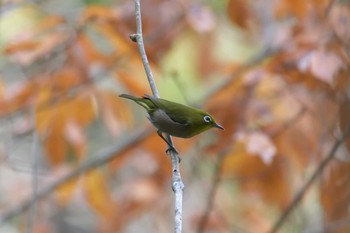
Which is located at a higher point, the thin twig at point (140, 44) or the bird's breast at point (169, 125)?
the thin twig at point (140, 44)

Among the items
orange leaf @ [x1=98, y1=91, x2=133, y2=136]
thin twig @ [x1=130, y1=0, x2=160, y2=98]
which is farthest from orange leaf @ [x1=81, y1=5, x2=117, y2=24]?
thin twig @ [x1=130, y1=0, x2=160, y2=98]

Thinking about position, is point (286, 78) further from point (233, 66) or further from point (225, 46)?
point (225, 46)

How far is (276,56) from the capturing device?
324 cm

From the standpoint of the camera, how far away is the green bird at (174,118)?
7.78 feet

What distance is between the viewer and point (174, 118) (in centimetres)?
238

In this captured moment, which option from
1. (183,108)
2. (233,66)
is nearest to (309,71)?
(183,108)

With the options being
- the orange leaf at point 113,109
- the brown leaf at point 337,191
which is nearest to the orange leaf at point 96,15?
the orange leaf at point 113,109

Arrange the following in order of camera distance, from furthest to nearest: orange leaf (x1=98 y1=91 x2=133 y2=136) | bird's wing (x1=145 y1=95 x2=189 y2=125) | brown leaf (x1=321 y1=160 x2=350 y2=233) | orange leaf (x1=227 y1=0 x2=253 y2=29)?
1. orange leaf (x1=98 y1=91 x2=133 y2=136)
2. orange leaf (x1=227 y1=0 x2=253 y2=29)
3. brown leaf (x1=321 y1=160 x2=350 y2=233)
4. bird's wing (x1=145 y1=95 x2=189 y2=125)

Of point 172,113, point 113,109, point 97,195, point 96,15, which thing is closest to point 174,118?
point 172,113

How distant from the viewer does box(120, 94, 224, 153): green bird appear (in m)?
2.37

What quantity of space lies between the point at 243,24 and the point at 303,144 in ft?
2.48

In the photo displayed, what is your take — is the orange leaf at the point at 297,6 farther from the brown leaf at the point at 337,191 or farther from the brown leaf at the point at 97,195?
the brown leaf at the point at 97,195

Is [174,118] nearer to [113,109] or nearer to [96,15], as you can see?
[96,15]

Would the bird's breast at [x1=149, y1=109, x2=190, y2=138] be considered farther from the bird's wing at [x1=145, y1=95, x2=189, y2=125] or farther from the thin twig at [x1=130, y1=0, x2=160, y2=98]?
the thin twig at [x1=130, y1=0, x2=160, y2=98]
